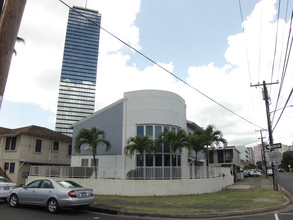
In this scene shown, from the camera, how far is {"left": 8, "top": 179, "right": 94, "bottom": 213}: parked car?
10.1m

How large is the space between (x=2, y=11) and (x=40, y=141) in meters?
26.0

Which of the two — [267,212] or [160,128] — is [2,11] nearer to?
[267,212]

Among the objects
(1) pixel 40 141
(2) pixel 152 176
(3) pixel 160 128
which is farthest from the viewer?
(1) pixel 40 141

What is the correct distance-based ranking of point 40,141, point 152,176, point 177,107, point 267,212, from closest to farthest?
point 267,212 → point 152,176 → point 177,107 → point 40,141

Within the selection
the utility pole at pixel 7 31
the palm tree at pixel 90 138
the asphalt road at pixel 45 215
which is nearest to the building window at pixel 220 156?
the palm tree at pixel 90 138

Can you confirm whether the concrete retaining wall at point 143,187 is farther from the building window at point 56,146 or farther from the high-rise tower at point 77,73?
the high-rise tower at point 77,73

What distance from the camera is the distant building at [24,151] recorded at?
25625mm

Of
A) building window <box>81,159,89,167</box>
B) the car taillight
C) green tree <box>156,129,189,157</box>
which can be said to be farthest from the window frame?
the car taillight

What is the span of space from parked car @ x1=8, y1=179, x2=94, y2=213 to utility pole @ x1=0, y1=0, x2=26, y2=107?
23.9 feet

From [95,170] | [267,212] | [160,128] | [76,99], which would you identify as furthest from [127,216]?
[76,99]

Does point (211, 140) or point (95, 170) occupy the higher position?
point (211, 140)

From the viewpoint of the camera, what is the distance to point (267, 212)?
1097 cm

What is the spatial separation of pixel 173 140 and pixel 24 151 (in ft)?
54.4

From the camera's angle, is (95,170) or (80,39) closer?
(95,170)
